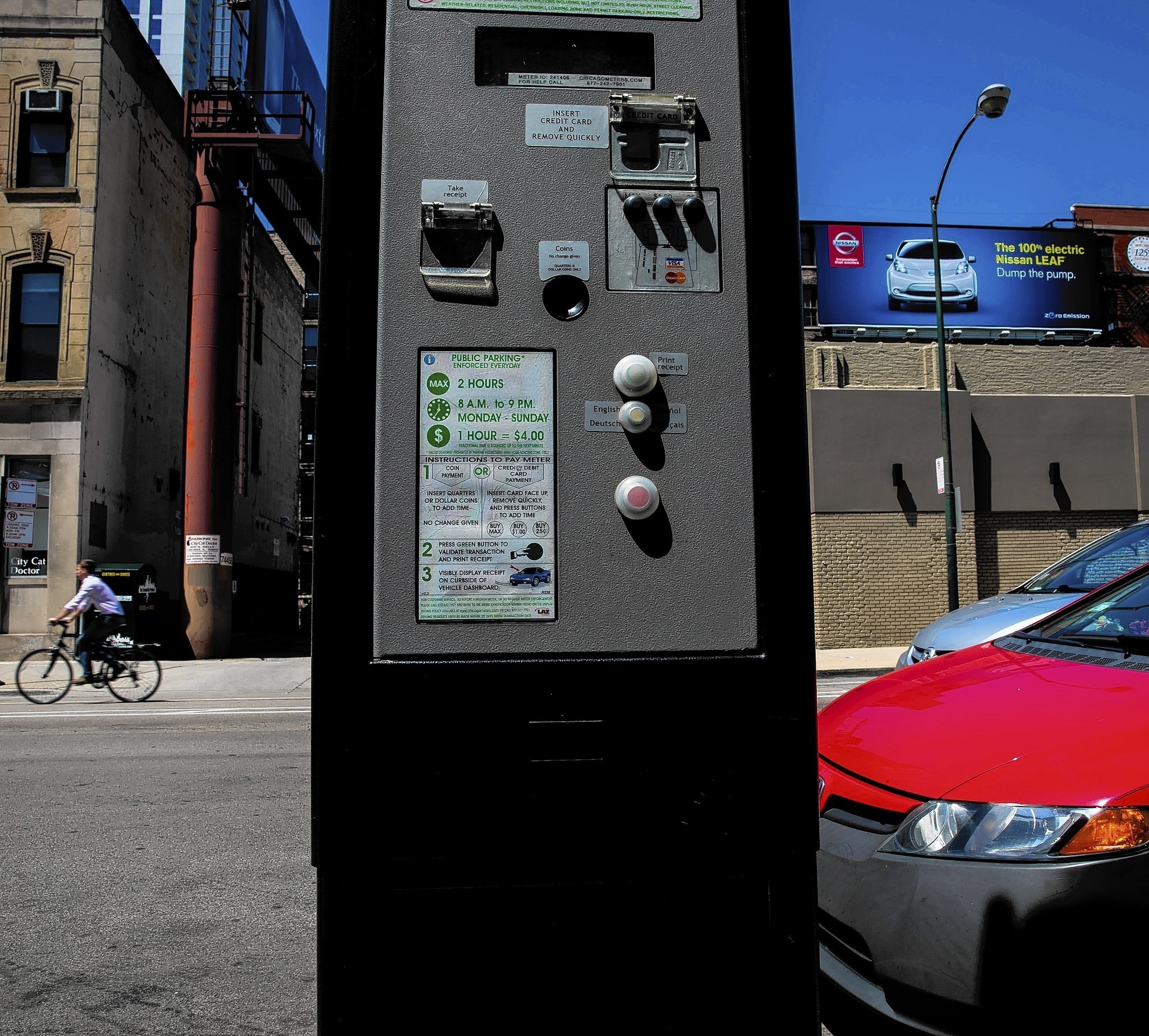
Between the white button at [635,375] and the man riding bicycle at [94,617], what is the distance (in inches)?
493

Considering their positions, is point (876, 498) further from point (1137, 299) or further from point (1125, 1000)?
point (1125, 1000)

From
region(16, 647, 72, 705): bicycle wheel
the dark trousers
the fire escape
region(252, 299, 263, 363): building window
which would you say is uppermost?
the fire escape

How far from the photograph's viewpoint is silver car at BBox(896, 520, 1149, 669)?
20.5 feet

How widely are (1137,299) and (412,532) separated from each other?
102 ft

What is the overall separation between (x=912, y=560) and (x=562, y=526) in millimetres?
19604

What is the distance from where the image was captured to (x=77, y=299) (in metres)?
18.2

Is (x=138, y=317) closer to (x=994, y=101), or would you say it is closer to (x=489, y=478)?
(x=994, y=101)

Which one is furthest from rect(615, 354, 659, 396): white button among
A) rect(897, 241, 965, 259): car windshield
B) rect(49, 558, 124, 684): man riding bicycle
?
rect(897, 241, 965, 259): car windshield

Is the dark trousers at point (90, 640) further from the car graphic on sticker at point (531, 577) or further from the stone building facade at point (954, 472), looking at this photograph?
the stone building facade at point (954, 472)

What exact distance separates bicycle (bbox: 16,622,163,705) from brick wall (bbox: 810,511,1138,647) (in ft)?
40.4

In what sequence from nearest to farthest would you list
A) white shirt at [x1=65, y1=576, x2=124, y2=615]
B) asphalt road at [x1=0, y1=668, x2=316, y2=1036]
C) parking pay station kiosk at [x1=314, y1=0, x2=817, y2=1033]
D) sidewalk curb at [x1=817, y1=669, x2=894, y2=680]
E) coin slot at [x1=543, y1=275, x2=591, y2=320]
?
parking pay station kiosk at [x1=314, y1=0, x2=817, y2=1033] → coin slot at [x1=543, y1=275, x2=591, y2=320] → asphalt road at [x1=0, y1=668, x2=316, y2=1036] → white shirt at [x1=65, y1=576, x2=124, y2=615] → sidewalk curb at [x1=817, y1=669, x2=894, y2=680]

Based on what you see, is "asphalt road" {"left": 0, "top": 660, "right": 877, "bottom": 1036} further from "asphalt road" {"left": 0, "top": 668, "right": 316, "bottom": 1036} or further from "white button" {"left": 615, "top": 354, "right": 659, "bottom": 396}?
"white button" {"left": 615, "top": 354, "right": 659, "bottom": 396}

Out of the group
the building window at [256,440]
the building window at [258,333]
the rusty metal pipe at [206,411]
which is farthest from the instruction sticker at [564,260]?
the building window at [256,440]

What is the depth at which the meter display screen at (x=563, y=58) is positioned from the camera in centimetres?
179
